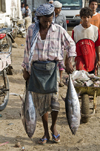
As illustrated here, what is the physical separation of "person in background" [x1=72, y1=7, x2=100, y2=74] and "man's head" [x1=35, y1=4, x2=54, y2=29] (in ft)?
5.39

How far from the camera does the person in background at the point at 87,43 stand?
16.2ft

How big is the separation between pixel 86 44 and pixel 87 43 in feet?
0.09

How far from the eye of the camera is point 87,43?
196 inches

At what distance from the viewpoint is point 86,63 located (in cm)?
504

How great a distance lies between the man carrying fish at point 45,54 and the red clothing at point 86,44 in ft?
4.88

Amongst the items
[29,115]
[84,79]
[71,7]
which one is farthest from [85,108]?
[71,7]

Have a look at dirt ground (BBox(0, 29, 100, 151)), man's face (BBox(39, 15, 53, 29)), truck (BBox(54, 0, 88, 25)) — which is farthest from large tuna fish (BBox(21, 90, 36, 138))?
truck (BBox(54, 0, 88, 25))

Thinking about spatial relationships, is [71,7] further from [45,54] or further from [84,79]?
[45,54]

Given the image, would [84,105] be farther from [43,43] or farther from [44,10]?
[44,10]

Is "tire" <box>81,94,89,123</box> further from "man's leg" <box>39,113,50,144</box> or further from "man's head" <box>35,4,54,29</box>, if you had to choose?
"man's head" <box>35,4,54,29</box>

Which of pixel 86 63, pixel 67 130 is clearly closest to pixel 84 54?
pixel 86 63

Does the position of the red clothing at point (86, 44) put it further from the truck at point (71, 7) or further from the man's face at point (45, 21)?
the truck at point (71, 7)

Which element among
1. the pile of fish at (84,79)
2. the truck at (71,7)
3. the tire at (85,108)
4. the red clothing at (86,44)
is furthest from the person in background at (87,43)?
the truck at (71,7)

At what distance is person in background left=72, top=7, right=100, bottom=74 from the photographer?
16.2ft
